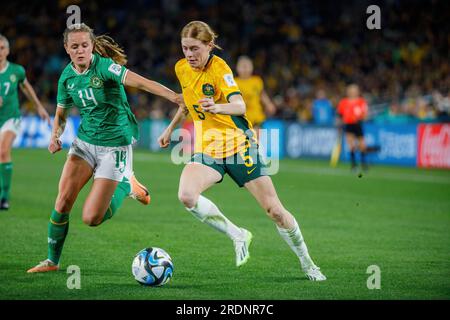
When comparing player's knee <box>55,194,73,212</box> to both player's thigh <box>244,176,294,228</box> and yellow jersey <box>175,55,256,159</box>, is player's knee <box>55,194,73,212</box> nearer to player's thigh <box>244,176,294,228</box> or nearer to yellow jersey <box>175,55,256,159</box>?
yellow jersey <box>175,55,256,159</box>

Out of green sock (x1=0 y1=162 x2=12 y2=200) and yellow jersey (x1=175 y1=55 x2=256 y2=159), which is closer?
yellow jersey (x1=175 y1=55 x2=256 y2=159)

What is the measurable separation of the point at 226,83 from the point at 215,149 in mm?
660

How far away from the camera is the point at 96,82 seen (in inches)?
292

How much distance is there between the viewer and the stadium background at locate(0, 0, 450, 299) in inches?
299

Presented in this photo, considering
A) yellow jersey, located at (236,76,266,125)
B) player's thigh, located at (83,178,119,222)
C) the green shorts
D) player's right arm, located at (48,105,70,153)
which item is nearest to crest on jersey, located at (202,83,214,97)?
the green shorts

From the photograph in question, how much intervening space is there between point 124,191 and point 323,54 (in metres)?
24.5

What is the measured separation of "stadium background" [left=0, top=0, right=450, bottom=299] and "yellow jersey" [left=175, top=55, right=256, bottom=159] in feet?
4.04

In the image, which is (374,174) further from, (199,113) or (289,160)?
(199,113)

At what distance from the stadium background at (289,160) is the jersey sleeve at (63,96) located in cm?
164

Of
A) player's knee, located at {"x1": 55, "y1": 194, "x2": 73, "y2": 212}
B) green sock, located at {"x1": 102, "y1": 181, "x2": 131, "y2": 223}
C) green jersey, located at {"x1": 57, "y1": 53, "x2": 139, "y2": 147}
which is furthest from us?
green sock, located at {"x1": 102, "y1": 181, "x2": 131, "y2": 223}

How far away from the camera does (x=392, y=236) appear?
10.5 metres

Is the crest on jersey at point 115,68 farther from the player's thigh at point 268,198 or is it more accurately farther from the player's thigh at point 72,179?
the player's thigh at point 268,198

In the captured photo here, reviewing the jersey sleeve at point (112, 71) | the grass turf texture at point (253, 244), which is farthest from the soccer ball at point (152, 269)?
the jersey sleeve at point (112, 71)
